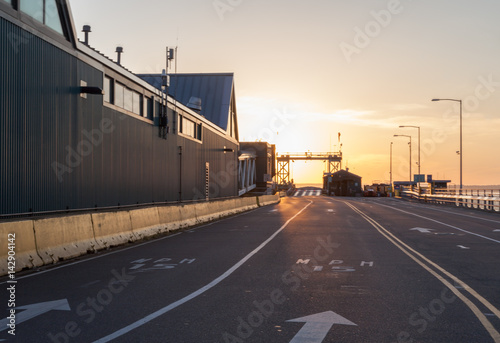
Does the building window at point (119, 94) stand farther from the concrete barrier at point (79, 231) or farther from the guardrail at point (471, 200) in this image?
the guardrail at point (471, 200)

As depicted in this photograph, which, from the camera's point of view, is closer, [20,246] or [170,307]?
[170,307]

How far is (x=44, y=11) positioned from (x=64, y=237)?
8.48 meters

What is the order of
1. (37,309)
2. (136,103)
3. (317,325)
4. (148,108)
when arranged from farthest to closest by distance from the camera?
(148,108), (136,103), (37,309), (317,325)

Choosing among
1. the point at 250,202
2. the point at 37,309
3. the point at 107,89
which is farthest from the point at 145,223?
the point at 250,202

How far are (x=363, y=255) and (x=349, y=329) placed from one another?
7749 mm

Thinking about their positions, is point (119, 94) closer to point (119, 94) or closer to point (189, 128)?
point (119, 94)

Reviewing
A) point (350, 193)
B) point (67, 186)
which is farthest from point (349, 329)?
point (350, 193)

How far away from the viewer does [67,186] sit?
61.8ft

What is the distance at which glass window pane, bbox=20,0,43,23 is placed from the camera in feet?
54.0

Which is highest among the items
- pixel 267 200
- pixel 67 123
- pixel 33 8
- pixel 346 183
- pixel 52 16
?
pixel 52 16

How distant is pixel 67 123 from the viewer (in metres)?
18.8

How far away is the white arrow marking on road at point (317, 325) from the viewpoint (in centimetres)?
606

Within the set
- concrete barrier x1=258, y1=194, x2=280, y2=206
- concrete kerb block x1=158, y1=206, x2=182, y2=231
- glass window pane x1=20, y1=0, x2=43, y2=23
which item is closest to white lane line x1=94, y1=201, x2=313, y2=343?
concrete kerb block x1=158, y1=206, x2=182, y2=231

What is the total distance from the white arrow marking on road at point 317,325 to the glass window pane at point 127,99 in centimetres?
2011
